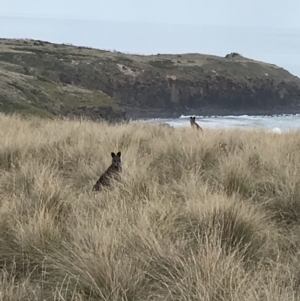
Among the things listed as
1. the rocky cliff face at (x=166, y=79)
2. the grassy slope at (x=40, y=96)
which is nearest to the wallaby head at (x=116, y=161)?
the grassy slope at (x=40, y=96)

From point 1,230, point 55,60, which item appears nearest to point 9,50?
point 55,60

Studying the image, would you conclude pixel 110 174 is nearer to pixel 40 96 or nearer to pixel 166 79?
pixel 40 96

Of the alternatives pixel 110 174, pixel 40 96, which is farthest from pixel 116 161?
pixel 40 96

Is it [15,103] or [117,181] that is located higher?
[117,181]

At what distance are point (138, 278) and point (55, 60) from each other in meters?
58.4

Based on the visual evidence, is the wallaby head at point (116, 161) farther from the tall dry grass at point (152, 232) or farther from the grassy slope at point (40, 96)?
the grassy slope at point (40, 96)

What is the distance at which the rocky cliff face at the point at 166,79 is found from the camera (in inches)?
2322

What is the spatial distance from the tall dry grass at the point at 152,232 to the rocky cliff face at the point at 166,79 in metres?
46.1

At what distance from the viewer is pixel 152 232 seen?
10.6ft

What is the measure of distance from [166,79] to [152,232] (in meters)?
64.1

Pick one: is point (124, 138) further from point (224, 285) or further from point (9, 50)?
point (9, 50)

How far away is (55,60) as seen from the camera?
Result: 58969 mm

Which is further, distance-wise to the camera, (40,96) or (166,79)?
(166,79)

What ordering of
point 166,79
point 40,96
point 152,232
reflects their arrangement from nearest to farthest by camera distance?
point 152,232, point 40,96, point 166,79
